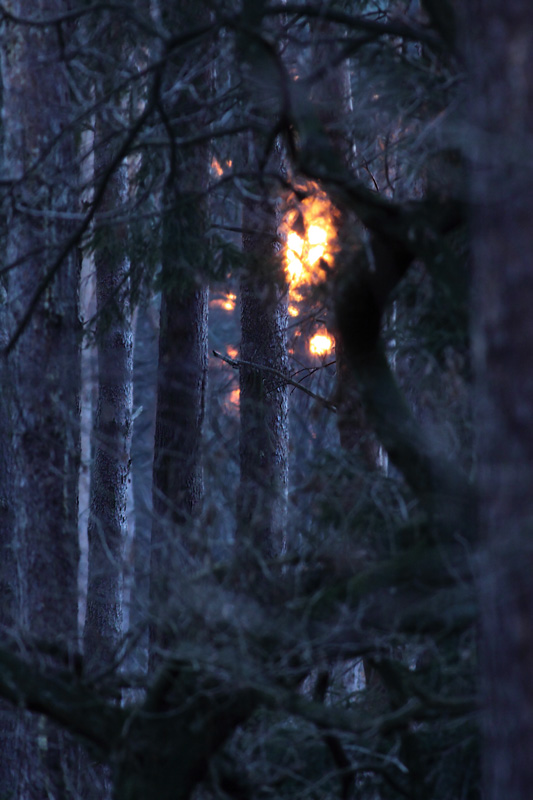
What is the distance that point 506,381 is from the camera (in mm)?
3762

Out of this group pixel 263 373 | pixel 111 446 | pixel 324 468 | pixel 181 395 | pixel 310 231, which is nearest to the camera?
pixel 324 468

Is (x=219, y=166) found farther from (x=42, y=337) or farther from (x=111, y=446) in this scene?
(x=111, y=446)

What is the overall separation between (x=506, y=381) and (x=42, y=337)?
180 inches

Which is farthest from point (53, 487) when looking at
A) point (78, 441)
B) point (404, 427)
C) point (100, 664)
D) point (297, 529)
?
point (404, 427)

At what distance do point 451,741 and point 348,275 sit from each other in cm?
303

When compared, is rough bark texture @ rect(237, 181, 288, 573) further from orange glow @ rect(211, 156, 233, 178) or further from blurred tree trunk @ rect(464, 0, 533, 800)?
blurred tree trunk @ rect(464, 0, 533, 800)

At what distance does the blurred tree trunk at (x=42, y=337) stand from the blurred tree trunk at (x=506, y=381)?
4.06 meters

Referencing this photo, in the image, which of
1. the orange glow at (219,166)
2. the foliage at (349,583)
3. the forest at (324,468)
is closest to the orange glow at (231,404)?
the forest at (324,468)

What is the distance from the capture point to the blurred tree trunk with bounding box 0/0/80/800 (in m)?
7.13

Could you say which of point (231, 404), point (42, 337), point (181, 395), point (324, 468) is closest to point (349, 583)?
point (324, 468)

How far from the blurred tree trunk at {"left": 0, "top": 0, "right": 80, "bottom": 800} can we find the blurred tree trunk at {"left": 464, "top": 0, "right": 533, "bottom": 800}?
4.06 m

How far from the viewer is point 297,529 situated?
17.8 ft

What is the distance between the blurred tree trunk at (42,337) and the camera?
23.4 feet

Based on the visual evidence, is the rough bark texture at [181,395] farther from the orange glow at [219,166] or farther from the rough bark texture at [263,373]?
the orange glow at [219,166]
